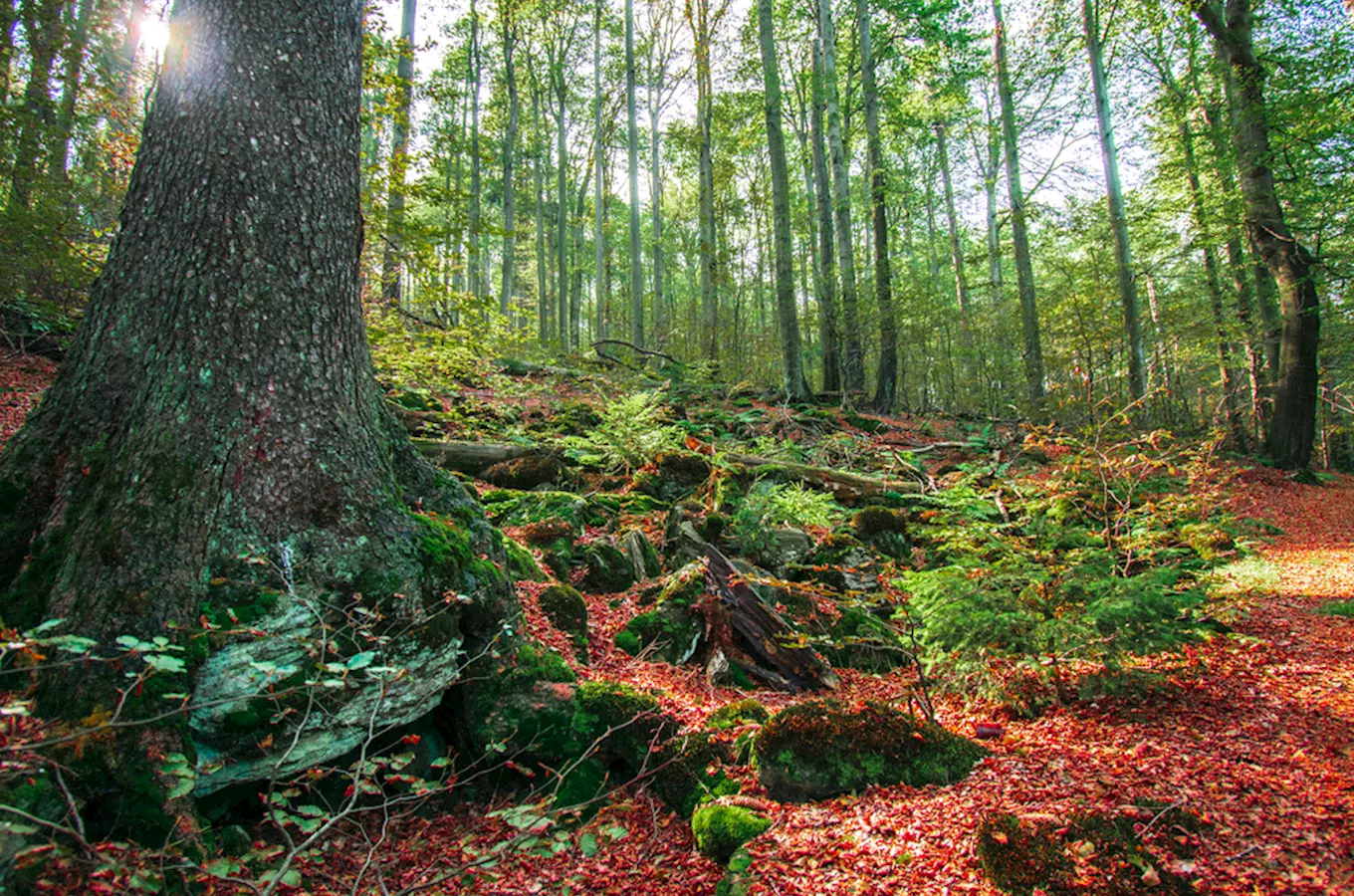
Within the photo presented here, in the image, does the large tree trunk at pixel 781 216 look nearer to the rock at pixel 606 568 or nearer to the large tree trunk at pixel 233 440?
the rock at pixel 606 568

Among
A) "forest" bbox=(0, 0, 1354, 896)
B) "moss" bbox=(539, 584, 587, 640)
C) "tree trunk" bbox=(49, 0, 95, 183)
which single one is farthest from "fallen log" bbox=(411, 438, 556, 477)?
"tree trunk" bbox=(49, 0, 95, 183)

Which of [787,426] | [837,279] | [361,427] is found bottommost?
[361,427]

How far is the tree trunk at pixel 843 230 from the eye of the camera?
44.4 feet

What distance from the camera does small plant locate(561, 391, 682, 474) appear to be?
25.6 ft

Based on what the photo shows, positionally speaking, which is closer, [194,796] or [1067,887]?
[1067,887]

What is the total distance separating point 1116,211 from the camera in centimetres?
1344

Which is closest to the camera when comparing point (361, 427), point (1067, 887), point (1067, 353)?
point (1067, 887)

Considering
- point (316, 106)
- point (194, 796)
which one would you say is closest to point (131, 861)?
point (194, 796)

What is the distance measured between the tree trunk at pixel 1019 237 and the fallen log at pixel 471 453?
10.9 meters

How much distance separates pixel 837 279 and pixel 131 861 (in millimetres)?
14138

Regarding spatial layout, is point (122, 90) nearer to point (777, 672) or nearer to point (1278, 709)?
point (777, 672)

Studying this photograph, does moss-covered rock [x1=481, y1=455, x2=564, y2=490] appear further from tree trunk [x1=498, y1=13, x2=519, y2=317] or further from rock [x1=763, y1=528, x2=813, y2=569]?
tree trunk [x1=498, y1=13, x2=519, y2=317]

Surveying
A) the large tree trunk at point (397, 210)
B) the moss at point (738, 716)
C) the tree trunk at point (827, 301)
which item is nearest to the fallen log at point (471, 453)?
the large tree trunk at point (397, 210)

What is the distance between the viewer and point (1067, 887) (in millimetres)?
2104
